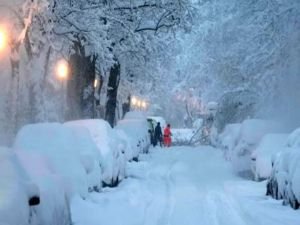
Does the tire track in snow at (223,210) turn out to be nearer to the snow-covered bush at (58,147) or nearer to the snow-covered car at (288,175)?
the snow-covered car at (288,175)

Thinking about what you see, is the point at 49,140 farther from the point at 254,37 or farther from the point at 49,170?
the point at 254,37

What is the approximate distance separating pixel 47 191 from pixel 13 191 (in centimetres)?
146

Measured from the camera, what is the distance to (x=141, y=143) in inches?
1209

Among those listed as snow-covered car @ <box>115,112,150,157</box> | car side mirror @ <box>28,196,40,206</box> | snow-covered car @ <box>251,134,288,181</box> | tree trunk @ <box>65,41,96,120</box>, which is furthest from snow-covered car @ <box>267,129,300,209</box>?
snow-covered car @ <box>115,112,150,157</box>

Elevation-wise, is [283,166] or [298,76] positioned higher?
[298,76]

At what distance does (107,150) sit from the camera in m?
16.3

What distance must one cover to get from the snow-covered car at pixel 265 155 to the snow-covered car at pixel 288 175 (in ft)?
8.47

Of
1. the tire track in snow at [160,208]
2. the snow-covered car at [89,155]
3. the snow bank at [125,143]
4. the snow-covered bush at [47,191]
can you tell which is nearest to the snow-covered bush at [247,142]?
the snow bank at [125,143]

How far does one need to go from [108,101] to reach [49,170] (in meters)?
22.7

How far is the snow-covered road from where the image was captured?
11.6m

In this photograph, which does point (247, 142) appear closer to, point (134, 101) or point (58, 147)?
point (58, 147)

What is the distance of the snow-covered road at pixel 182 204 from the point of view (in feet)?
38.2

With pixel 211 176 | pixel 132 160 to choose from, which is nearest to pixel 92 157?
pixel 211 176

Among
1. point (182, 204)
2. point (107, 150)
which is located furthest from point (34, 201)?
point (107, 150)
